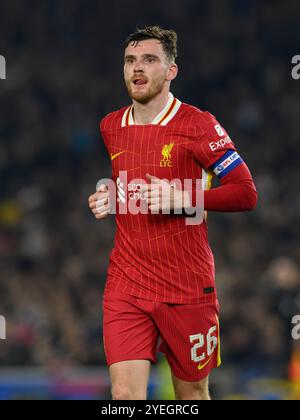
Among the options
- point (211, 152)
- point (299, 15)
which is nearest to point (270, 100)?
point (299, 15)

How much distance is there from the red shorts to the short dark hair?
1460 millimetres

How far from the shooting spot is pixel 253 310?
39.8 ft

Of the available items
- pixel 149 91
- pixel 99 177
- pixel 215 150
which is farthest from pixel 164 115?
pixel 99 177

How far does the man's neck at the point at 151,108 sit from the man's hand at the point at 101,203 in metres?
0.46

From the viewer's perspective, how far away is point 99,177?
15.2 meters

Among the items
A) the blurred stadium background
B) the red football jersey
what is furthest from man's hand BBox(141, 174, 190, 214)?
the blurred stadium background

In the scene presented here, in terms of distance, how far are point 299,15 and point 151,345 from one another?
1165cm

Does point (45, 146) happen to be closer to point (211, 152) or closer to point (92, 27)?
point (92, 27)

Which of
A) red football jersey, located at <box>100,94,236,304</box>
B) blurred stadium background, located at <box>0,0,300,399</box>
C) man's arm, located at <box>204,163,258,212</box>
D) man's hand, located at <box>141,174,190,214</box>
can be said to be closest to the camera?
man's hand, located at <box>141,174,190,214</box>

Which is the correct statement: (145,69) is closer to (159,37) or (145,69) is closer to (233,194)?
(159,37)

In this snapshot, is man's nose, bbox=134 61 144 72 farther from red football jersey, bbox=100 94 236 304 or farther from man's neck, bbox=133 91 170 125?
red football jersey, bbox=100 94 236 304

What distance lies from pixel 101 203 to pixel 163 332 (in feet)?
2.74

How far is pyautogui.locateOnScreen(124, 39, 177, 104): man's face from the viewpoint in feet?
20.4

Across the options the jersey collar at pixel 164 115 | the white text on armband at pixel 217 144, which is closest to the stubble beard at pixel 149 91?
the jersey collar at pixel 164 115
